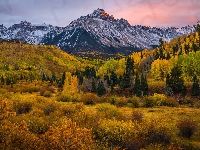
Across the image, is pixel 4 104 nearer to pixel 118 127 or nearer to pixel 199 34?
pixel 118 127

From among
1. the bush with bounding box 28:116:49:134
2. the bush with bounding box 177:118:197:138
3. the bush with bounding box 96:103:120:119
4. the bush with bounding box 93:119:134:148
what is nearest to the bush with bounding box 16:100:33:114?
the bush with bounding box 28:116:49:134

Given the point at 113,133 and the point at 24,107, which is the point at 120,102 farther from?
the point at 113,133

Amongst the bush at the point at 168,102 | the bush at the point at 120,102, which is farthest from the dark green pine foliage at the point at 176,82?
the bush at the point at 120,102

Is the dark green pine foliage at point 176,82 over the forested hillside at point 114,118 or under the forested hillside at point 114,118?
over

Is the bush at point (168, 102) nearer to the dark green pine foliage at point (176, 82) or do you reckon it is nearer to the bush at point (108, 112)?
the dark green pine foliage at point (176, 82)

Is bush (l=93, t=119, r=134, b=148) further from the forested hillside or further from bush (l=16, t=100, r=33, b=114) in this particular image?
bush (l=16, t=100, r=33, b=114)

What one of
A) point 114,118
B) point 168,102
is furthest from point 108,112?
point 168,102

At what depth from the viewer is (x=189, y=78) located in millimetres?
117875

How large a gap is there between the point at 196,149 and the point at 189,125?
23.0ft

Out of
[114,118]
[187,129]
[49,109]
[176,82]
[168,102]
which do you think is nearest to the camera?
[187,129]

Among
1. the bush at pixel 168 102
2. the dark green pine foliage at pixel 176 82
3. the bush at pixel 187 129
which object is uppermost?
the dark green pine foliage at pixel 176 82

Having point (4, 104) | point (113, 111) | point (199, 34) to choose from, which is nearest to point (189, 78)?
point (113, 111)

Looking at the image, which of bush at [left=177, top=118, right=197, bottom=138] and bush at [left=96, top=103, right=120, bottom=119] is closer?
bush at [left=177, top=118, right=197, bottom=138]

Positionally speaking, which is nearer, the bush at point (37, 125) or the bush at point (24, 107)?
the bush at point (37, 125)
